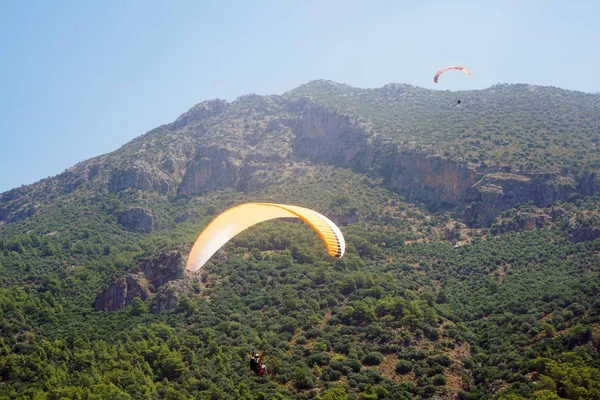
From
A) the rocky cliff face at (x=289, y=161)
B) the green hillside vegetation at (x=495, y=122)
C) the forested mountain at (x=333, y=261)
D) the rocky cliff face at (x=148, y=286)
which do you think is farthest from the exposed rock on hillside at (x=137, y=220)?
the green hillside vegetation at (x=495, y=122)

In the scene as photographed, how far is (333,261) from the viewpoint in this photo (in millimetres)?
57719

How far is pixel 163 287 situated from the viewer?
51438 mm

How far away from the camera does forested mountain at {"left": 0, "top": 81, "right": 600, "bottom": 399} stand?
36.0 metres

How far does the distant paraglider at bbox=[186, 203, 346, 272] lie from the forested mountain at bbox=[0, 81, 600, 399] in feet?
48.6

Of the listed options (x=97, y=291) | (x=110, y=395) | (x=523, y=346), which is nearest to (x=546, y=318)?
(x=523, y=346)

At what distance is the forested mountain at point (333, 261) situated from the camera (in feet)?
118

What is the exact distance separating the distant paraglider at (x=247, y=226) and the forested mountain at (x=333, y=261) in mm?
14819

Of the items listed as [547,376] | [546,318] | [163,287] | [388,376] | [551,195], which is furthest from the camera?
[551,195]

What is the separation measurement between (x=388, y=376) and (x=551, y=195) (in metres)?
40.6

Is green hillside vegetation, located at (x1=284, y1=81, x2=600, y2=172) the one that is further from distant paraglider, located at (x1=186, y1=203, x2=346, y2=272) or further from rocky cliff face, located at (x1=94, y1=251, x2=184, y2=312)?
distant paraglider, located at (x1=186, y1=203, x2=346, y2=272)

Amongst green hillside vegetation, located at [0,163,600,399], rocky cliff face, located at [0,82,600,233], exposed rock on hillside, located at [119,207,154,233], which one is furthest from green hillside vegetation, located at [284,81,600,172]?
exposed rock on hillside, located at [119,207,154,233]

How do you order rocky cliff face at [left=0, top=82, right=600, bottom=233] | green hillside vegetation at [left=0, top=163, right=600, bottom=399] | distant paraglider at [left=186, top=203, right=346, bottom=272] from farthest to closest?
rocky cliff face at [left=0, top=82, right=600, bottom=233] → green hillside vegetation at [left=0, top=163, right=600, bottom=399] → distant paraglider at [left=186, top=203, right=346, bottom=272]

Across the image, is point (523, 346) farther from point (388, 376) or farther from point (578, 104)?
point (578, 104)

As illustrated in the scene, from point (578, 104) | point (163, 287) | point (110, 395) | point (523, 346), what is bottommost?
point (523, 346)
